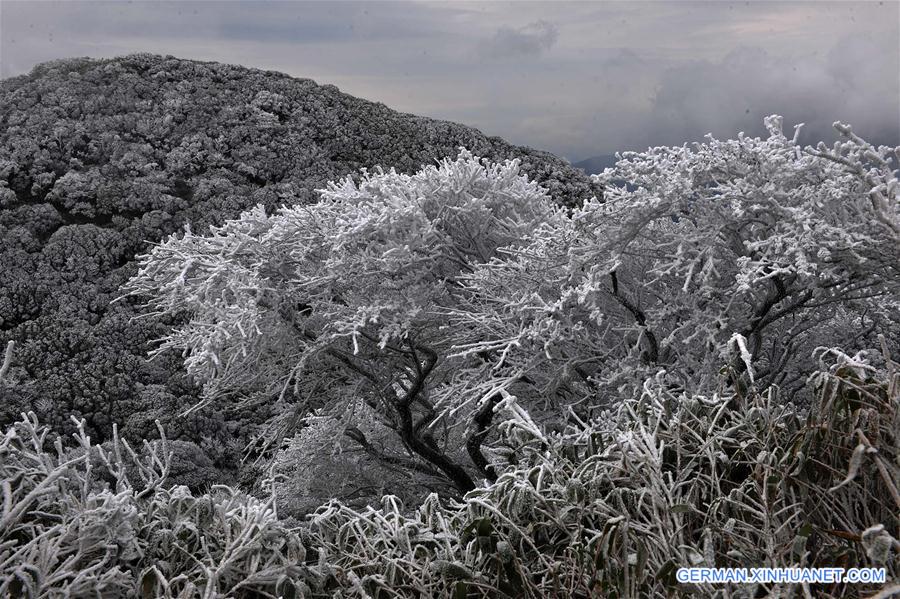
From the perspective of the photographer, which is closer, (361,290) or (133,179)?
(361,290)

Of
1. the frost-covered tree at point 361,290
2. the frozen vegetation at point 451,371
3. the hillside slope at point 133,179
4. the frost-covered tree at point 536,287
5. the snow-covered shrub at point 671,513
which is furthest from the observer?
the hillside slope at point 133,179

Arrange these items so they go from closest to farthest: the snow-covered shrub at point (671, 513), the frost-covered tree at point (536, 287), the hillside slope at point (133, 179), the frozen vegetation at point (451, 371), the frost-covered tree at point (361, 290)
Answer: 1. the snow-covered shrub at point (671, 513)
2. the frozen vegetation at point (451, 371)
3. the frost-covered tree at point (536, 287)
4. the frost-covered tree at point (361, 290)
5. the hillside slope at point (133, 179)

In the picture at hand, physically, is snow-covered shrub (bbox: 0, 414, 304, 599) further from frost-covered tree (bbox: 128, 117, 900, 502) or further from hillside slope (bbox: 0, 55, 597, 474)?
hillside slope (bbox: 0, 55, 597, 474)

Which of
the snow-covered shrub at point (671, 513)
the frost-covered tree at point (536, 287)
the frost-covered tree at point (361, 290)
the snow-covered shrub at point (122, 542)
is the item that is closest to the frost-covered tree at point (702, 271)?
the frost-covered tree at point (536, 287)

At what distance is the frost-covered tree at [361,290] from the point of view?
6.56m

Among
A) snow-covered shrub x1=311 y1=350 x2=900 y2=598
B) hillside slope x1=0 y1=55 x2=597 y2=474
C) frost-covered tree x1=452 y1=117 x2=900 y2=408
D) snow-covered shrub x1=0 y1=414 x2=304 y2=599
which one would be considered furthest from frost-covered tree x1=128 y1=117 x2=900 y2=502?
hillside slope x1=0 y1=55 x2=597 y2=474

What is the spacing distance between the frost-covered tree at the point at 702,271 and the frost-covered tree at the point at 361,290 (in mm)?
711

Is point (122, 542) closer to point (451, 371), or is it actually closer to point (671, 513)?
point (671, 513)

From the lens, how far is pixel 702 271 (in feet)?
17.3

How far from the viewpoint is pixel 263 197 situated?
52.0 ft

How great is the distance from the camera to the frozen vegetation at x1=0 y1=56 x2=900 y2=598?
220 centimetres

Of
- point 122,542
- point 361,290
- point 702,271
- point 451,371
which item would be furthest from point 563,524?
point 451,371

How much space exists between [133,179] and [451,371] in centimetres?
1075

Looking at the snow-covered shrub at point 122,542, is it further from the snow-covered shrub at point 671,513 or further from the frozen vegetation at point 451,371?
the snow-covered shrub at point 671,513
